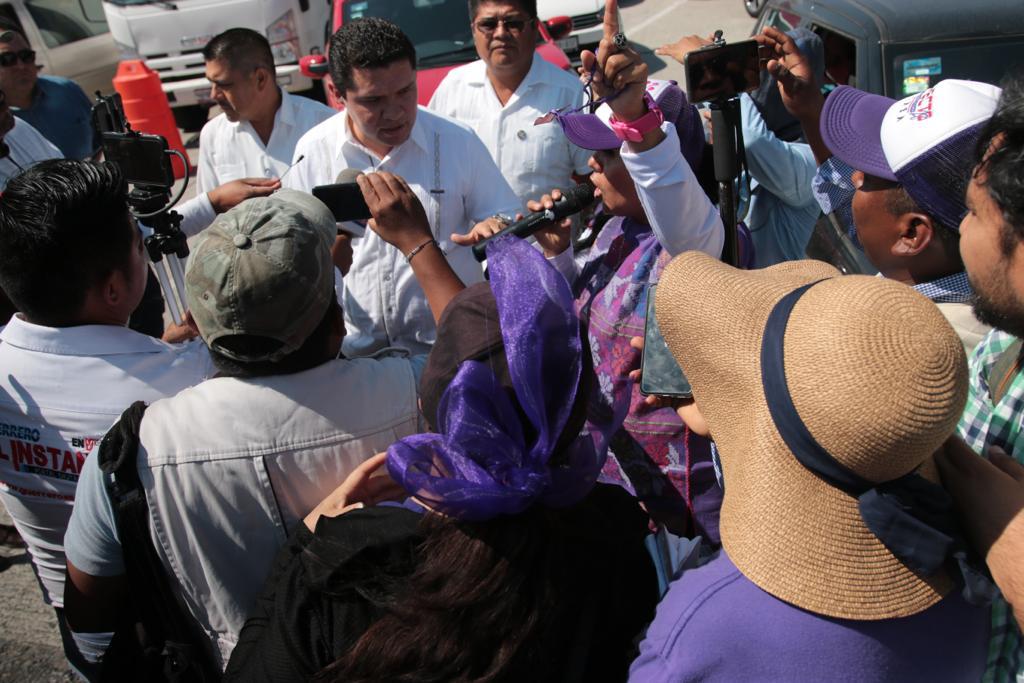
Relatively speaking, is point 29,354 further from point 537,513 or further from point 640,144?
point 640,144

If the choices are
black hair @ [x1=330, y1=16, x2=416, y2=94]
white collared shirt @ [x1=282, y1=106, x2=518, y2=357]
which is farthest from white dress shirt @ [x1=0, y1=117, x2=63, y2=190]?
black hair @ [x1=330, y1=16, x2=416, y2=94]

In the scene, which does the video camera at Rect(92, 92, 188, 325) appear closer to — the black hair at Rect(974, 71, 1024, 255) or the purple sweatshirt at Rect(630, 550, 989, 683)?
the purple sweatshirt at Rect(630, 550, 989, 683)

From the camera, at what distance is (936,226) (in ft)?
5.90

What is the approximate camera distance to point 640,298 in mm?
2029

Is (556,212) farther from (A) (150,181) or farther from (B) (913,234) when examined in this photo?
(A) (150,181)

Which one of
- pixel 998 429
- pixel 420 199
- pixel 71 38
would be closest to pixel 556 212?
pixel 420 199

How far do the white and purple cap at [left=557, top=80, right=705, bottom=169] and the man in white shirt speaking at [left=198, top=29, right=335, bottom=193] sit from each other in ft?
7.13

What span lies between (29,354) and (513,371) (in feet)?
3.99

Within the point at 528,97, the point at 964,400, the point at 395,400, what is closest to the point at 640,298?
the point at 395,400

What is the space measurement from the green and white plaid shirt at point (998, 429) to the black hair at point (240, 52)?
3.46 metres

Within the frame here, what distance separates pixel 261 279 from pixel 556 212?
0.97 m

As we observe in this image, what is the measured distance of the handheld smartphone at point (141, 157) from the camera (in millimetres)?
2607

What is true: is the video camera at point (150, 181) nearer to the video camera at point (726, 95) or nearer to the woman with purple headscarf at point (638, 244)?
the woman with purple headscarf at point (638, 244)

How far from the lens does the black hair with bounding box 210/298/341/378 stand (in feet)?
4.82
